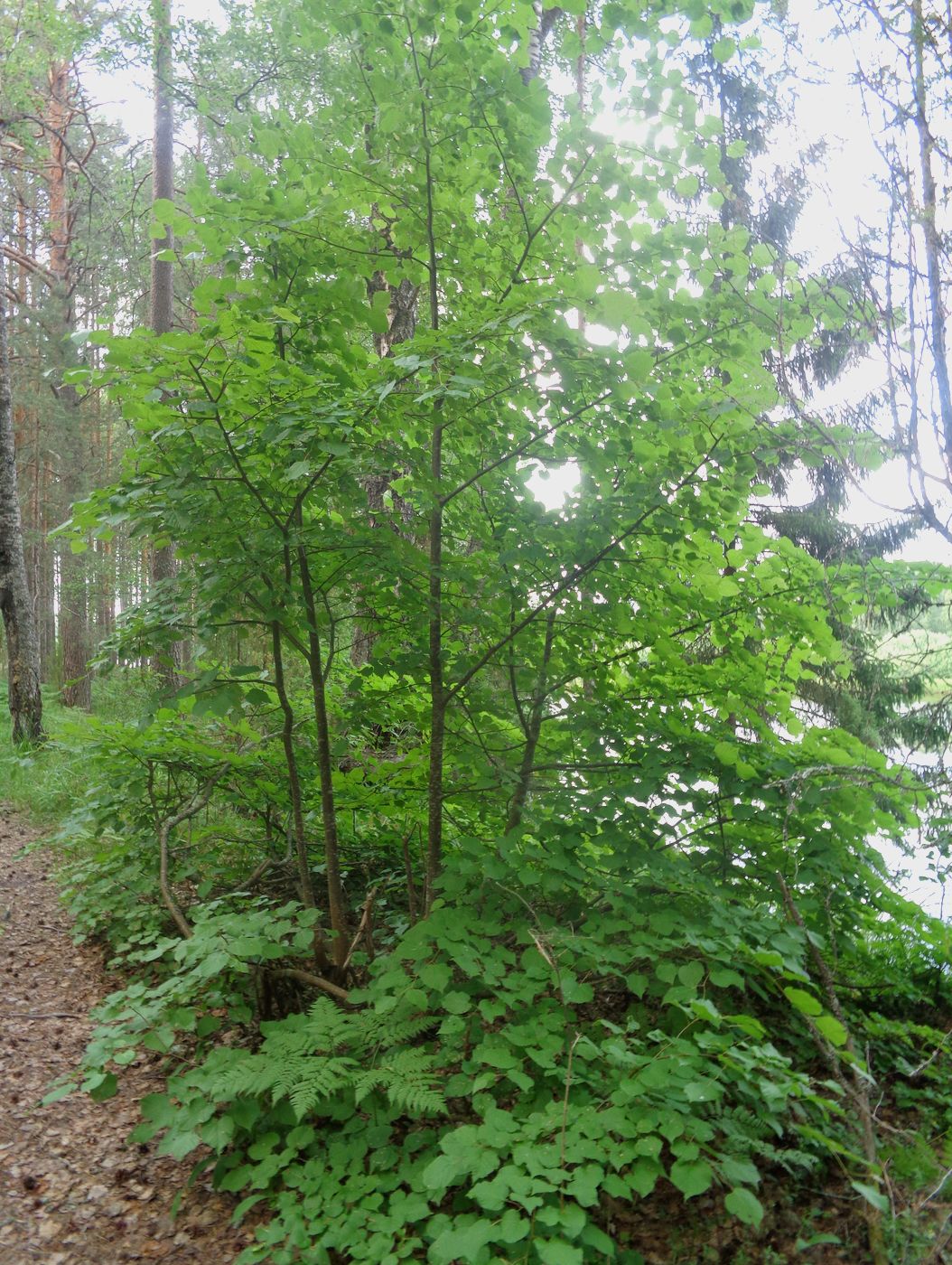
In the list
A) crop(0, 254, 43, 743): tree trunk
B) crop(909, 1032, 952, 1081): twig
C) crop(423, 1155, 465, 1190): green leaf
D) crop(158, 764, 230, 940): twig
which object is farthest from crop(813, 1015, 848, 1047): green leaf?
crop(0, 254, 43, 743): tree trunk

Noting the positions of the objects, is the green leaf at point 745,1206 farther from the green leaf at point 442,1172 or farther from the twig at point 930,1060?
the twig at point 930,1060

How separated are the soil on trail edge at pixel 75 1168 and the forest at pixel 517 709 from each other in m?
0.02

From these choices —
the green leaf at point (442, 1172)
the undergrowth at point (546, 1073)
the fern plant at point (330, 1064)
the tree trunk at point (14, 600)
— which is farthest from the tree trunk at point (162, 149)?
the green leaf at point (442, 1172)

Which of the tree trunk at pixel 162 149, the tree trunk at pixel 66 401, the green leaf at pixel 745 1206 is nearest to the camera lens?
the green leaf at pixel 745 1206

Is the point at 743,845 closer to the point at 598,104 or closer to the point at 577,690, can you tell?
the point at 577,690

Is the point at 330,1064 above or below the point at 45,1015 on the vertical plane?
A: above

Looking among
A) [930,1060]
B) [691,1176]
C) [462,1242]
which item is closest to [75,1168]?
[462,1242]

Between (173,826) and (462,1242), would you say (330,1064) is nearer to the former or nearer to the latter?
(462,1242)

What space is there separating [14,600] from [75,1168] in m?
7.03

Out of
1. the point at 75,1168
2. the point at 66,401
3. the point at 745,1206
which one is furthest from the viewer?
the point at 66,401

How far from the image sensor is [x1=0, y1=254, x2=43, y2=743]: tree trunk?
8.46 m

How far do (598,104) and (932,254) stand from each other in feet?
6.01

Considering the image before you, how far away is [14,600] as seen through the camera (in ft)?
28.0

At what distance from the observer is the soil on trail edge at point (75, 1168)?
2369 millimetres
